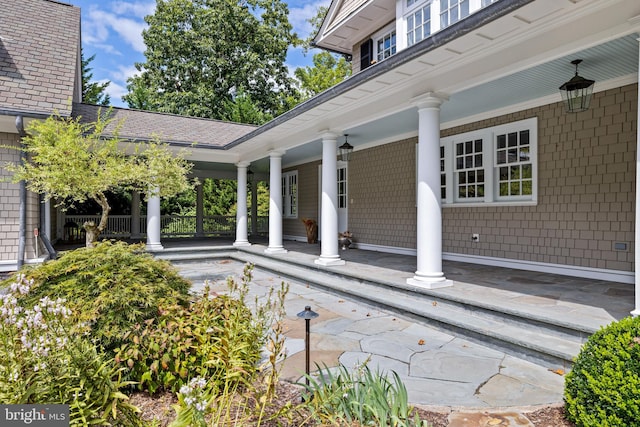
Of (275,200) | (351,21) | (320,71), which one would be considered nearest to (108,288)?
(275,200)

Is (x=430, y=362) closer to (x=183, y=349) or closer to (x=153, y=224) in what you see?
(x=183, y=349)

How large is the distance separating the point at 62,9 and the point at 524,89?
1160 cm

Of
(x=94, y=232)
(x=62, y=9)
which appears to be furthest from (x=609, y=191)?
(x=62, y=9)

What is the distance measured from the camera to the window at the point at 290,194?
13071 millimetres

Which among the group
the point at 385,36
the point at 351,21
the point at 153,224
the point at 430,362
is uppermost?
the point at 351,21

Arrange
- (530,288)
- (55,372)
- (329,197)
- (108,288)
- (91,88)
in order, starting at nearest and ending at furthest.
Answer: (55,372) → (108,288) → (530,288) → (329,197) → (91,88)

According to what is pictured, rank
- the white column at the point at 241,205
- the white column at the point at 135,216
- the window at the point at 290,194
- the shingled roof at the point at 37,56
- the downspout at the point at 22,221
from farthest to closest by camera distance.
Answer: the white column at the point at 135,216 → the window at the point at 290,194 → the white column at the point at 241,205 → the shingled roof at the point at 37,56 → the downspout at the point at 22,221

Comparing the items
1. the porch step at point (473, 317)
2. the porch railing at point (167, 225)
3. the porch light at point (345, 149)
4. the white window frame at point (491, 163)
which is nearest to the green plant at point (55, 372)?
the porch step at point (473, 317)

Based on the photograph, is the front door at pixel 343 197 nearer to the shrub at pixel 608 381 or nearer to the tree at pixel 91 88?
the shrub at pixel 608 381

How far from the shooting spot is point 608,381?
77.0 inches

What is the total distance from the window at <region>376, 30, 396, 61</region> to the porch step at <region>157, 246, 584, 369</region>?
5667mm

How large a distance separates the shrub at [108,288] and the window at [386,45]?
774cm

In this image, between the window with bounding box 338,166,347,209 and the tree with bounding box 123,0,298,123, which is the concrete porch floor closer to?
the window with bounding box 338,166,347,209

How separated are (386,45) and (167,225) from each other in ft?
37.1
